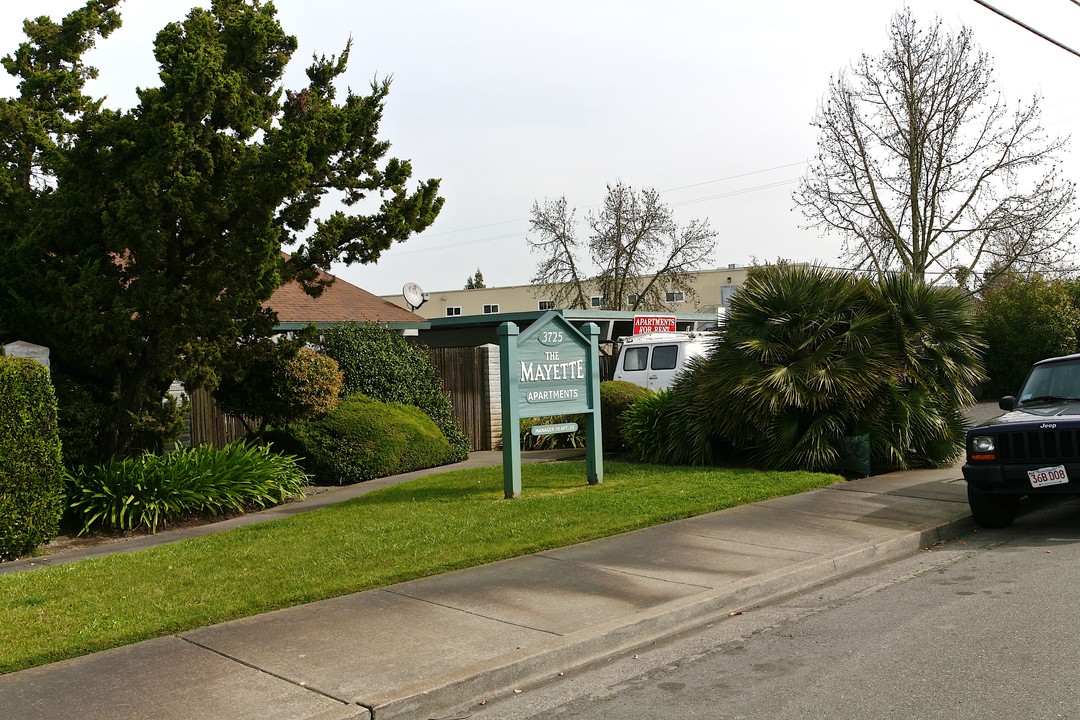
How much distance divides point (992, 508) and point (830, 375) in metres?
3.43

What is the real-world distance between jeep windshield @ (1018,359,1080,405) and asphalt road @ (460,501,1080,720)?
Answer: 2.92m

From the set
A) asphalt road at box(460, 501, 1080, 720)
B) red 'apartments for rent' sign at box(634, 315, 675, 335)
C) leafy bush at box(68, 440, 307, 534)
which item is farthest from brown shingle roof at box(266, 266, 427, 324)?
asphalt road at box(460, 501, 1080, 720)

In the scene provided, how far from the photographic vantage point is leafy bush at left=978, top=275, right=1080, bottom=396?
1107 inches

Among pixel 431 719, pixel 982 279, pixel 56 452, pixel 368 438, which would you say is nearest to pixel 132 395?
pixel 56 452

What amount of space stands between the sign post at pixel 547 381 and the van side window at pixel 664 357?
8080 mm

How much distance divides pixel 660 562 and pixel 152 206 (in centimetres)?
637

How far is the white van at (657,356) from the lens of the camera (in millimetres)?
20281

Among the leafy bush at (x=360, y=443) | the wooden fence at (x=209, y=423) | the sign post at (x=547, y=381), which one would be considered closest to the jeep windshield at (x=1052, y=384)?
the sign post at (x=547, y=381)

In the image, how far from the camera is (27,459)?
896cm

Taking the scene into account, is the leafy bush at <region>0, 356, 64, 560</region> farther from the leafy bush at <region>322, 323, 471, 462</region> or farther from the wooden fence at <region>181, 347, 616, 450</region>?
the wooden fence at <region>181, 347, 616, 450</region>

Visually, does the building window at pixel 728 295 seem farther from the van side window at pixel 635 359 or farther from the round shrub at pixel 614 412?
the round shrub at pixel 614 412

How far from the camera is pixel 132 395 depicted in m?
11.3

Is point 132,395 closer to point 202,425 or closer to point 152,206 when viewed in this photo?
point 152,206

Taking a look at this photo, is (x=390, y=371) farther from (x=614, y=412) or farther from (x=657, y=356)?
(x=657, y=356)
